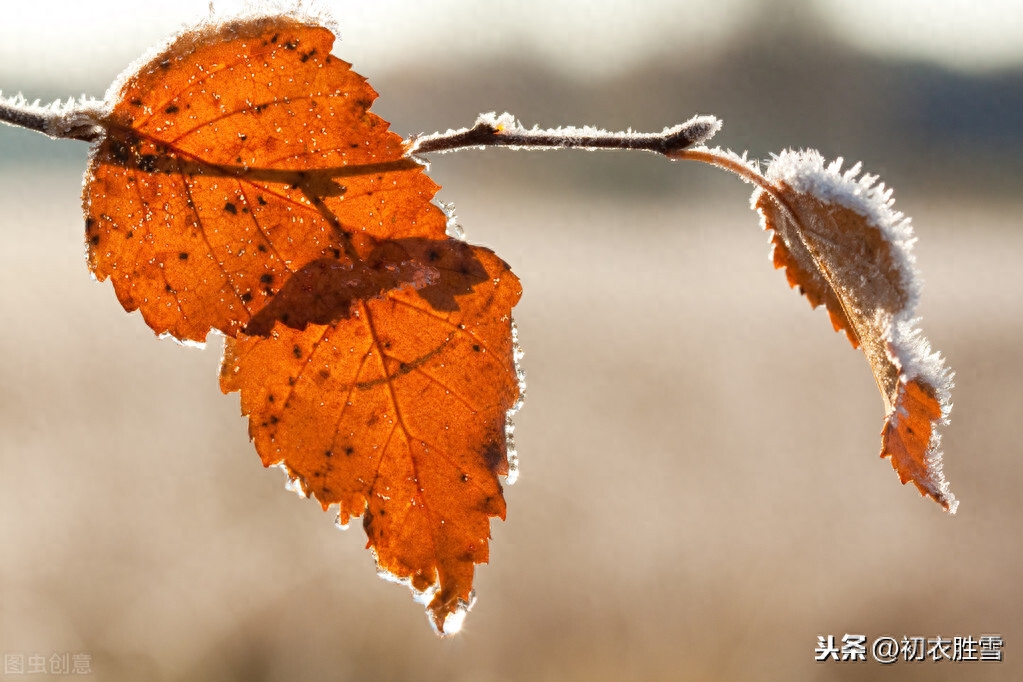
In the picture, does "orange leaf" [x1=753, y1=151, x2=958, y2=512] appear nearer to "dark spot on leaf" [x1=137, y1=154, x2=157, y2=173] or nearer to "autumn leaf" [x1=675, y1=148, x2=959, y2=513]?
"autumn leaf" [x1=675, y1=148, x2=959, y2=513]

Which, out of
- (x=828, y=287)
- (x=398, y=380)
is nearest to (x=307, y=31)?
(x=398, y=380)

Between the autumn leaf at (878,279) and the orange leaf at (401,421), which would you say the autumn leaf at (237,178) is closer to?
the orange leaf at (401,421)

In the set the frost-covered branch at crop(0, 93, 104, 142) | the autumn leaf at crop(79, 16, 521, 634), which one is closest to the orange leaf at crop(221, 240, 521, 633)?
the autumn leaf at crop(79, 16, 521, 634)

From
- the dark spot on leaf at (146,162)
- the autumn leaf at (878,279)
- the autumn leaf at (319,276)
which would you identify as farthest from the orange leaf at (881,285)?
the dark spot on leaf at (146,162)

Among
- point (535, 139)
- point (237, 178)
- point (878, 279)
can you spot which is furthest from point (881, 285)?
point (237, 178)

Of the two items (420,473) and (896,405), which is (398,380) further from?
(896,405)

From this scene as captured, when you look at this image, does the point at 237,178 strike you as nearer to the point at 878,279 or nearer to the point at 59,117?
the point at 59,117

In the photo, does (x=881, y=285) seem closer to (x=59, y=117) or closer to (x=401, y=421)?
(x=401, y=421)
